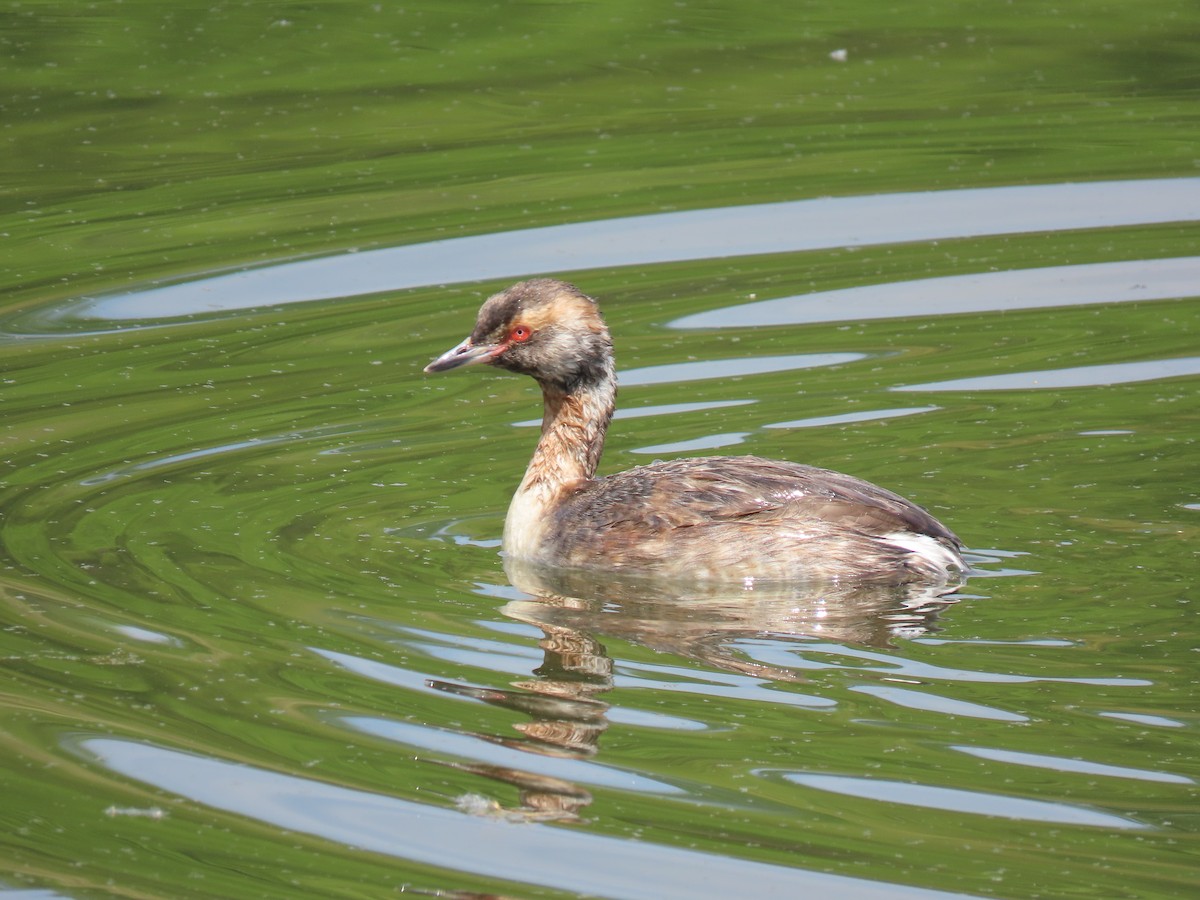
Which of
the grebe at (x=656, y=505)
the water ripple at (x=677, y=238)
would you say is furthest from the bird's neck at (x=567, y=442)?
the water ripple at (x=677, y=238)

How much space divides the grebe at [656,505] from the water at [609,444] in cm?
18

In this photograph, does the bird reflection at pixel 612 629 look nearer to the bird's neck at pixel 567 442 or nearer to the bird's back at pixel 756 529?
the bird's back at pixel 756 529

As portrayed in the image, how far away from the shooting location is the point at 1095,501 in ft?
28.1

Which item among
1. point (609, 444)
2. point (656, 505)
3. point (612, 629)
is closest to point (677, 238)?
point (609, 444)

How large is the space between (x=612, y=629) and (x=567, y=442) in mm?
1571

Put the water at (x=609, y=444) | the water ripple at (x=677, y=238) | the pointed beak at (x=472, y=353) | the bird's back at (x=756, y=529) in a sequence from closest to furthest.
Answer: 1. the water at (x=609, y=444)
2. the bird's back at (x=756, y=529)
3. the pointed beak at (x=472, y=353)
4. the water ripple at (x=677, y=238)

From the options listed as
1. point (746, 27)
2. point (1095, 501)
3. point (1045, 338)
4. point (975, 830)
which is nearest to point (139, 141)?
point (746, 27)

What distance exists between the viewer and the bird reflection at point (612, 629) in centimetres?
632

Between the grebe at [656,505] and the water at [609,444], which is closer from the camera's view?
the water at [609,444]

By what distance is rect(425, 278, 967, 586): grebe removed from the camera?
25.9 feet

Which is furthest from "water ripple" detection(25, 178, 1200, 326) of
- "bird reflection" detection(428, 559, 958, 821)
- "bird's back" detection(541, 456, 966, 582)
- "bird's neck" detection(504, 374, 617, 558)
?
"bird reflection" detection(428, 559, 958, 821)

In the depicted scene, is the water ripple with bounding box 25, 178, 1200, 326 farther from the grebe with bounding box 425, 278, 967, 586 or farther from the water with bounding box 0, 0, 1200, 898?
the grebe with bounding box 425, 278, 967, 586

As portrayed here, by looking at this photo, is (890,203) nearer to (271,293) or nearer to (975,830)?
(271,293)

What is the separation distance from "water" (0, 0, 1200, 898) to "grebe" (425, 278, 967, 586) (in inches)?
7.1
